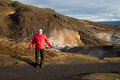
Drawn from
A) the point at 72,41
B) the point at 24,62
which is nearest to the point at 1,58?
the point at 24,62

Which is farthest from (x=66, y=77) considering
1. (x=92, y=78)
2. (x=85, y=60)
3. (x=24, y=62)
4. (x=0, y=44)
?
(x=0, y=44)

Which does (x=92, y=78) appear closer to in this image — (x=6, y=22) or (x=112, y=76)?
(x=112, y=76)

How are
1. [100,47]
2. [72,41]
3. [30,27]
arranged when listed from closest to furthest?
1. [100,47]
2. [30,27]
3. [72,41]

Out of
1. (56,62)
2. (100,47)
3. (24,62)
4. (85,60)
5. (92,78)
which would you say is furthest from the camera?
(100,47)

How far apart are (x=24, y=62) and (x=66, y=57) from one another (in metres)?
6.10

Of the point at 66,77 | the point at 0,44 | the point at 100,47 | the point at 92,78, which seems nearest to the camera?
the point at 92,78

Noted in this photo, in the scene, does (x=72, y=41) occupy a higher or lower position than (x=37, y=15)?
lower

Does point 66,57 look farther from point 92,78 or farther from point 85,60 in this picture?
point 92,78

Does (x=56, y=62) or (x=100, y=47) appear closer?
(x=56, y=62)

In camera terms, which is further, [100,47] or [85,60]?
[100,47]

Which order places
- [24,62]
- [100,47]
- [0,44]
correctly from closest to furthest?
1. [24,62]
2. [0,44]
3. [100,47]

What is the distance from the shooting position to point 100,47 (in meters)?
48.7

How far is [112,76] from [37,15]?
38.6 m

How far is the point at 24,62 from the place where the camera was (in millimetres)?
27938
